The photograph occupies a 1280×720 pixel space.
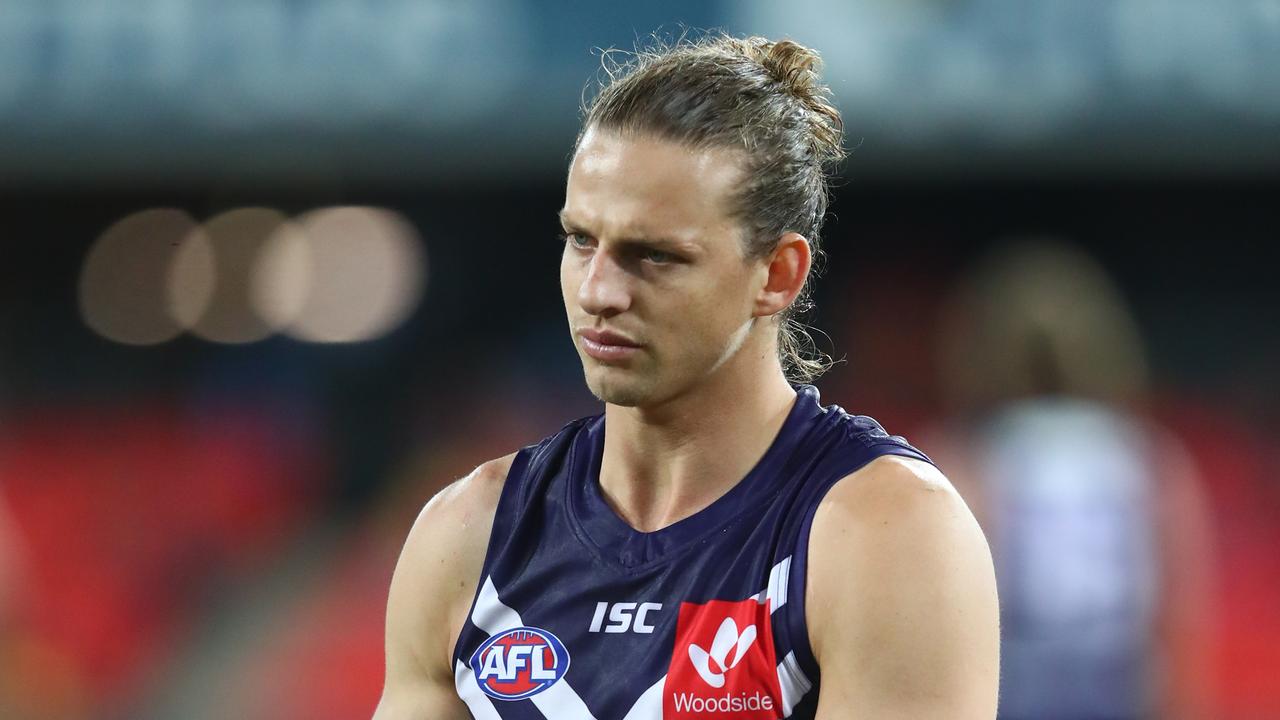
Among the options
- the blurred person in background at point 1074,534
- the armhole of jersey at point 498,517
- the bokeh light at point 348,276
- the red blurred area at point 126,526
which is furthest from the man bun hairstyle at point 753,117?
the bokeh light at point 348,276

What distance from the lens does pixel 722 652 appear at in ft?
7.13

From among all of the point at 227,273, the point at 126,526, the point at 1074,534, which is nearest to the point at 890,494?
the point at 1074,534

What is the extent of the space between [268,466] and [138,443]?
0.80m

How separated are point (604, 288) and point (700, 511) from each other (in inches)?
14.3

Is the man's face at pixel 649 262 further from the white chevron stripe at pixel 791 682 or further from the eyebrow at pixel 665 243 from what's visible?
the white chevron stripe at pixel 791 682

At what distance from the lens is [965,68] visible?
21.7ft

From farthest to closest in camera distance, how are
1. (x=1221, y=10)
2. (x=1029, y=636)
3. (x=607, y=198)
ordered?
(x=1221, y=10) < (x=1029, y=636) < (x=607, y=198)

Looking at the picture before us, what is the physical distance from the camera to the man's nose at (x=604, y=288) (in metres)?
2.23

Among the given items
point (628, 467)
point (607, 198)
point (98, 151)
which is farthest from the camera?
point (98, 151)

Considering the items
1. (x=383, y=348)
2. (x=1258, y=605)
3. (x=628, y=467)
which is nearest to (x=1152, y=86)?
(x=1258, y=605)

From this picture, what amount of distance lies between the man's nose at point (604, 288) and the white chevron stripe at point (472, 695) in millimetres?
586

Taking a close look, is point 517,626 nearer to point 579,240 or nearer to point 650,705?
point 650,705

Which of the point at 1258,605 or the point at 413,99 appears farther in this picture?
the point at 1258,605

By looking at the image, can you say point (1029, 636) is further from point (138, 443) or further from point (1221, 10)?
point (138, 443)
